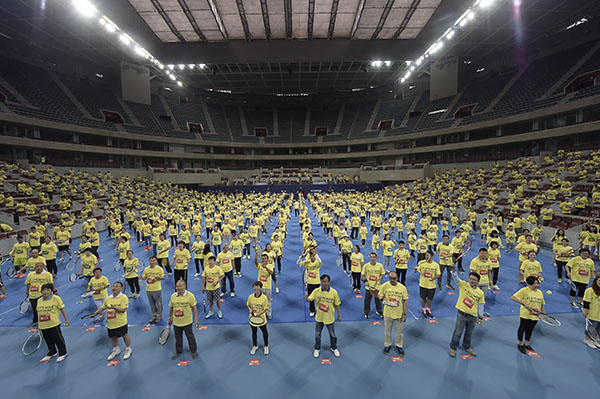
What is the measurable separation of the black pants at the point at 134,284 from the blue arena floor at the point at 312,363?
2.67 feet

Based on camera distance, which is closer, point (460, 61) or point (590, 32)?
point (590, 32)

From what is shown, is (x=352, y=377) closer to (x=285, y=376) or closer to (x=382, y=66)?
(x=285, y=376)

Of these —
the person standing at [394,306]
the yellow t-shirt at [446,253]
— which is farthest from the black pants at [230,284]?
the yellow t-shirt at [446,253]

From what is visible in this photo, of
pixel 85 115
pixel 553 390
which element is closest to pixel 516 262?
pixel 553 390

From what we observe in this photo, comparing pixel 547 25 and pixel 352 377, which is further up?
pixel 547 25

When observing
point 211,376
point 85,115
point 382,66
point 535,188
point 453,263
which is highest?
point 382,66

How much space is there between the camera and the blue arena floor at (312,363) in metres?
5.51

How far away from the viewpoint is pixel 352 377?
19.1ft

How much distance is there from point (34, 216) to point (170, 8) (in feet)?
65.4

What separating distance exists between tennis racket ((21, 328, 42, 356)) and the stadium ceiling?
81.5 ft

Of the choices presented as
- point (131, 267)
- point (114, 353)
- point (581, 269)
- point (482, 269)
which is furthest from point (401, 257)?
point (131, 267)

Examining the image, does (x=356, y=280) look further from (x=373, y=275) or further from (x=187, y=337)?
(x=187, y=337)

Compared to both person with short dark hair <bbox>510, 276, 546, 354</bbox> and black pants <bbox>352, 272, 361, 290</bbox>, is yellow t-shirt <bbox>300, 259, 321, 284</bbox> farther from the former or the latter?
person with short dark hair <bbox>510, 276, 546, 354</bbox>

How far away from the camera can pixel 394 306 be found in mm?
6355
